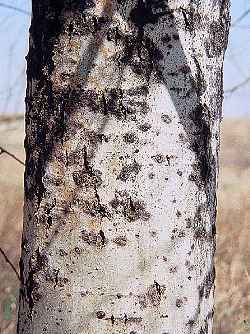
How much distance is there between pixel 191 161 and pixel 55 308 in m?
0.25

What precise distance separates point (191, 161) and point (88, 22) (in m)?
0.21

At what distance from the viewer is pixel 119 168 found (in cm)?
86

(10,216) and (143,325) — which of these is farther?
(10,216)

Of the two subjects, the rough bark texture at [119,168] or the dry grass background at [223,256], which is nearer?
the rough bark texture at [119,168]

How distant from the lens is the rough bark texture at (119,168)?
33.9 inches

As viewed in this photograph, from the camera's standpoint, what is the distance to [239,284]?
4.08 metres

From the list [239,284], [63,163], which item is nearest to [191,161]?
[63,163]

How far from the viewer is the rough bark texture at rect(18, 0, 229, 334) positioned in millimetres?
862

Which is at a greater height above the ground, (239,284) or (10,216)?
(10,216)

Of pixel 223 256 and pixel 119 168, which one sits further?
pixel 223 256

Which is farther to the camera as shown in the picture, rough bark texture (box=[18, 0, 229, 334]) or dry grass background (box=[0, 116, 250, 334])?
dry grass background (box=[0, 116, 250, 334])

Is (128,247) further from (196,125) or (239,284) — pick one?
(239,284)

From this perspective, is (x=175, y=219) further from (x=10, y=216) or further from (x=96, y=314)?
(x=10, y=216)

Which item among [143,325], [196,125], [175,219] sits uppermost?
[196,125]
